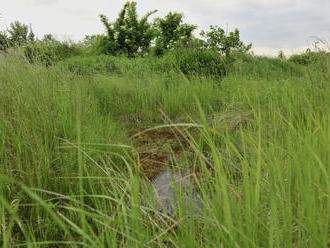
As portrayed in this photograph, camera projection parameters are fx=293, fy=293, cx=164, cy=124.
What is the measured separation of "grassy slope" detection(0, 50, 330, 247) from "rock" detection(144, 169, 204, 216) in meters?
0.06

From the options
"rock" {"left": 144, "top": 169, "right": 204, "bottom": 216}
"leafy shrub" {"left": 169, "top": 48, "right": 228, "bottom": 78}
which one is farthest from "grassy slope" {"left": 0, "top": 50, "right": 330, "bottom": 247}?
"leafy shrub" {"left": 169, "top": 48, "right": 228, "bottom": 78}

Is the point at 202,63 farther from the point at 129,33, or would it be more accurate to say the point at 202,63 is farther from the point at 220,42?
the point at 129,33

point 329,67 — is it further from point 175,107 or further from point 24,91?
point 24,91

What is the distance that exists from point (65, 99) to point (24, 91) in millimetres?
496

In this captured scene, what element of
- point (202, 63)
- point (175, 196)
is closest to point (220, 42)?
point (202, 63)

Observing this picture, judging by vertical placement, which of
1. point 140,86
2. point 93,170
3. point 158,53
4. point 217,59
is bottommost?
point 93,170

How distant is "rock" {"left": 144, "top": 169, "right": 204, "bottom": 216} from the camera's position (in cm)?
96

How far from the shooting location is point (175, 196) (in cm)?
165

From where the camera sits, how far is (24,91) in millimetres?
2166

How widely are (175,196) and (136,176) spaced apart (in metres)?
0.91

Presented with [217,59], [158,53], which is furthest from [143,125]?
[158,53]

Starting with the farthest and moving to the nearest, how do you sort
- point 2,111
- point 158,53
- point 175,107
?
1. point 158,53
2. point 175,107
3. point 2,111

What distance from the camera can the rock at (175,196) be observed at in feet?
3.16

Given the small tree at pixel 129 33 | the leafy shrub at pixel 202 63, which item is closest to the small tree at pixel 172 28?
the small tree at pixel 129 33
